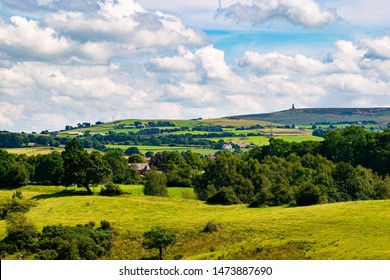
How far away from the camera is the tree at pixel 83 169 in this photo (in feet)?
372

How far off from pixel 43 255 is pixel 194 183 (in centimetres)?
7202

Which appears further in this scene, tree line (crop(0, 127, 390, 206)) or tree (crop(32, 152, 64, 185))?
tree (crop(32, 152, 64, 185))

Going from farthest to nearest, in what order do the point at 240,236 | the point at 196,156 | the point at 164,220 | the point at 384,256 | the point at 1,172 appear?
the point at 196,156
the point at 1,172
the point at 164,220
the point at 240,236
the point at 384,256

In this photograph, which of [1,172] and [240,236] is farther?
[1,172]

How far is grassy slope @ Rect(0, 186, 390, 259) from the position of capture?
221 feet

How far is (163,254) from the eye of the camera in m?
76.1

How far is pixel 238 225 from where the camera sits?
271ft

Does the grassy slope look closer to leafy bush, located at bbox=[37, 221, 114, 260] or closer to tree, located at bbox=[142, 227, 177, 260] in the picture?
tree, located at bbox=[142, 227, 177, 260]

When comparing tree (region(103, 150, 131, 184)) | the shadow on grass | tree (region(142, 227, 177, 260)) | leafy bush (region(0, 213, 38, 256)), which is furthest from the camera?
tree (region(103, 150, 131, 184))

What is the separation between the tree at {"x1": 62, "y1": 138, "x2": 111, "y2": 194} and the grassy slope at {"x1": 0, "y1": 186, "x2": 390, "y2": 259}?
14.2ft

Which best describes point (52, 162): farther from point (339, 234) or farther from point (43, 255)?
point (339, 234)

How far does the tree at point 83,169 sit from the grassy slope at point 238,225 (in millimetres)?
4328

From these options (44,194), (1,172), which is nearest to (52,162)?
(1,172)

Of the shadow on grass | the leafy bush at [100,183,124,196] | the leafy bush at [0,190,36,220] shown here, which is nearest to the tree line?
the shadow on grass
